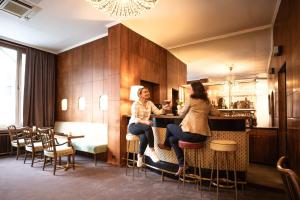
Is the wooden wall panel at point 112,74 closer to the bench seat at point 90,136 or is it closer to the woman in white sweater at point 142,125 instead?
the bench seat at point 90,136

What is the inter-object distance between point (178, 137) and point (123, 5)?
2277 millimetres

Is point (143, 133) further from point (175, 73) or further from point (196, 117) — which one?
point (175, 73)

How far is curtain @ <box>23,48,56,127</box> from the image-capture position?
5.98 meters

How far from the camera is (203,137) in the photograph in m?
2.98

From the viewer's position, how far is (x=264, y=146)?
438 cm

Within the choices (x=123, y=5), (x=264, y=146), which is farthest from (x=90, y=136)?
(x=264, y=146)

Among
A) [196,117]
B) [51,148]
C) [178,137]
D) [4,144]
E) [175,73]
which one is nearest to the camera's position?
[196,117]

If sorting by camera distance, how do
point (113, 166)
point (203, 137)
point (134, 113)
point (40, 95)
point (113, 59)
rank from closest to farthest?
point (203, 137), point (134, 113), point (113, 166), point (113, 59), point (40, 95)

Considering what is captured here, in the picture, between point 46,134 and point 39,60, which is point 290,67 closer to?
point 46,134

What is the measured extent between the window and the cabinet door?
642cm

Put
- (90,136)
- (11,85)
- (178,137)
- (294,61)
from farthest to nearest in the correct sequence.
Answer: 1. (11,85)
2. (90,136)
3. (178,137)
4. (294,61)

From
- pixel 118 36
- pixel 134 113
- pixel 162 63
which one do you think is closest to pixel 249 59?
pixel 162 63

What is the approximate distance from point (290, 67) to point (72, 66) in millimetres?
5685

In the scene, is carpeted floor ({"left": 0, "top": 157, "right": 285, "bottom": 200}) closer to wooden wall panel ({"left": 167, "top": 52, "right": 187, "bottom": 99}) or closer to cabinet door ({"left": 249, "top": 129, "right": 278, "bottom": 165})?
cabinet door ({"left": 249, "top": 129, "right": 278, "bottom": 165})
